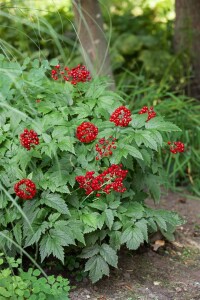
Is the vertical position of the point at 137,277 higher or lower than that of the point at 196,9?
lower

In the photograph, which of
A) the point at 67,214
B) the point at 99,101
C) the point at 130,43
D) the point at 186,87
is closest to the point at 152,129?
the point at 99,101

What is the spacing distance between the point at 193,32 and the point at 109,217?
11.8 ft

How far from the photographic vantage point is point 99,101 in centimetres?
367

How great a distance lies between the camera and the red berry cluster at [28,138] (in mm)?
3256

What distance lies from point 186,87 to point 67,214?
347 cm

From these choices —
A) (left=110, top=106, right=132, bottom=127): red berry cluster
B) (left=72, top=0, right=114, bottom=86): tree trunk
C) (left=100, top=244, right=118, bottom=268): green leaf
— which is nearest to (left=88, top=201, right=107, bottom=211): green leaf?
(left=100, top=244, right=118, bottom=268): green leaf

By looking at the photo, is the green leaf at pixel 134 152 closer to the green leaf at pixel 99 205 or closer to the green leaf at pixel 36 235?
the green leaf at pixel 99 205

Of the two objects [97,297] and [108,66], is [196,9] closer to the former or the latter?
[108,66]

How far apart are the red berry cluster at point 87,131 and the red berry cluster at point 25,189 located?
39 centimetres

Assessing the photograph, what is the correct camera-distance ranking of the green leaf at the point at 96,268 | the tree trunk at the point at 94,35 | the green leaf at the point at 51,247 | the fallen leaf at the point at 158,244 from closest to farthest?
the green leaf at the point at 51,247, the green leaf at the point at 96,268, the fallen leaf at the point at 158,244, the tree trunk at the point at 94,35

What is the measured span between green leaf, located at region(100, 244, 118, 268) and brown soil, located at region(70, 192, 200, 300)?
265 millimetres

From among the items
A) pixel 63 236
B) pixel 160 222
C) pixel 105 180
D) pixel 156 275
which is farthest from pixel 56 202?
pixel 156 275

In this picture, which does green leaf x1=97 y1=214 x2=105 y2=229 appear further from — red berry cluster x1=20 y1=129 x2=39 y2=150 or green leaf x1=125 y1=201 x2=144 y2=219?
red berry cluster x1=20 y1=129 x2=39 y2=150

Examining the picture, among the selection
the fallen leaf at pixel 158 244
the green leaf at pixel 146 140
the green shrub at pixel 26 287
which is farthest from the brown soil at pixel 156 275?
the green leaf at pixel 146 140
